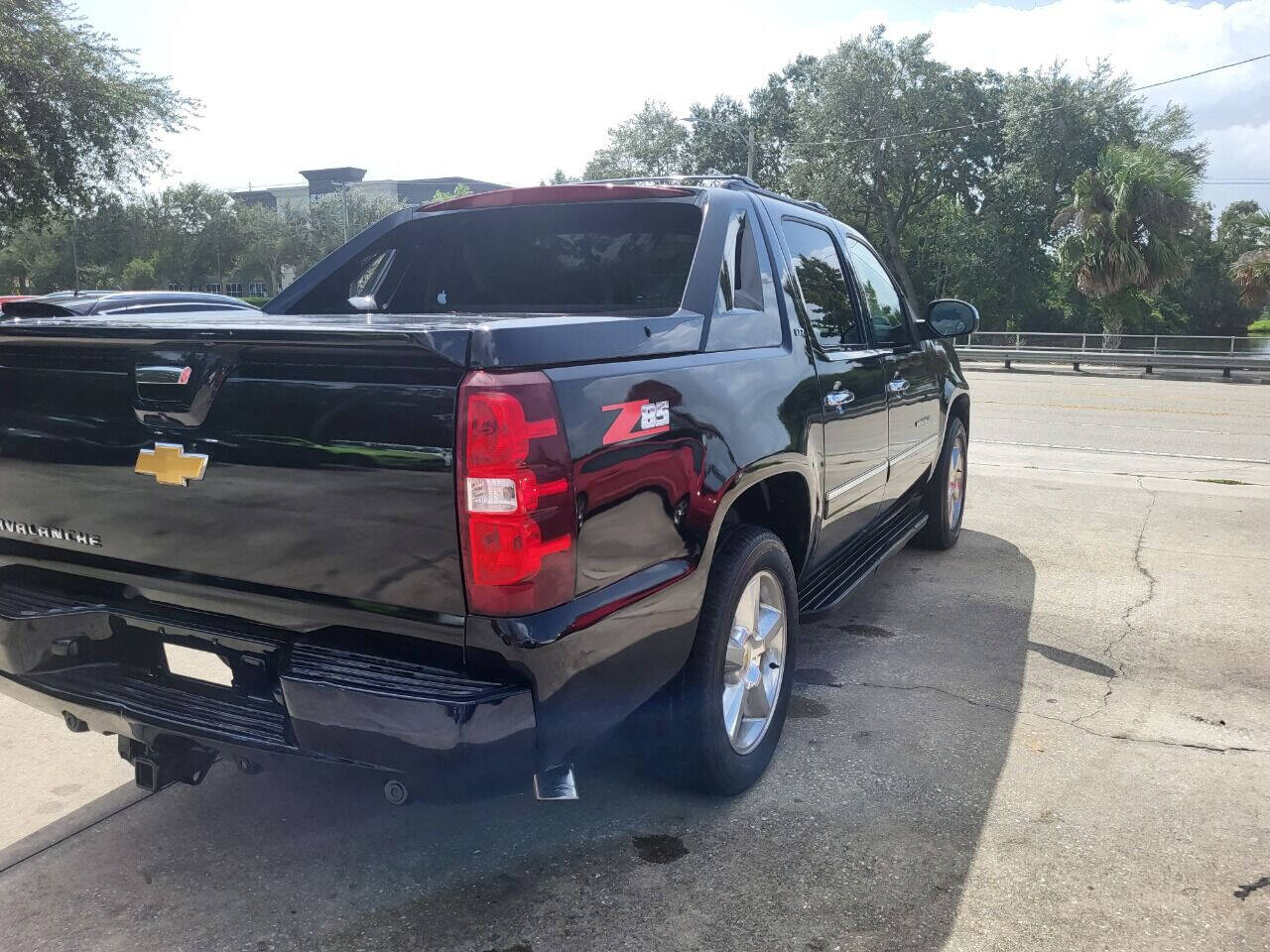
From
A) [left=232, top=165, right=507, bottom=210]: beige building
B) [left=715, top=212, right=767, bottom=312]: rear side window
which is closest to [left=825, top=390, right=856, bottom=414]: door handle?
[left=715, top=212, right=767, bottom=312]: rear side window

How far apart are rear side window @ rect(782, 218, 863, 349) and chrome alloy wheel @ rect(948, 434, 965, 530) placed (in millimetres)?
2013

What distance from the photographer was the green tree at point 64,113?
19891 millimetres

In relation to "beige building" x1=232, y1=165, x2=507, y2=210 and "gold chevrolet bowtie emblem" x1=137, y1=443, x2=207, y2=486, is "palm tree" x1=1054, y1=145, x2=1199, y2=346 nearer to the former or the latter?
"gold chevrolet bowtie emblem" x1=137, y1=443, x2=207, y2=486

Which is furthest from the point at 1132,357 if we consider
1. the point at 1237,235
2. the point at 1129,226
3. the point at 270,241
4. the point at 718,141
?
the point at 270,241

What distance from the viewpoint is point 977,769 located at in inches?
133

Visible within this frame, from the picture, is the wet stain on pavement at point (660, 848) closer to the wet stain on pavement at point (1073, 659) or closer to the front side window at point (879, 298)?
the wet stain on pavement at point (1073, 659)

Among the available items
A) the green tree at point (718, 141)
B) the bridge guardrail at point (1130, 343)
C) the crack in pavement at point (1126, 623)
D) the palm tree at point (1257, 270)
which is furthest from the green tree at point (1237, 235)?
the crack in pavement at point (1126, 623)

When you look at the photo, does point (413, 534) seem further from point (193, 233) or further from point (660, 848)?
point (193, 233)

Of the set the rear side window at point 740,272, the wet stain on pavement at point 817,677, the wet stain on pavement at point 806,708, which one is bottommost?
the wet stain on pavement at point 817,677

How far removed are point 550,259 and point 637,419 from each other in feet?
4.90

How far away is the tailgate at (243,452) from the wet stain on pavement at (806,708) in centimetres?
201

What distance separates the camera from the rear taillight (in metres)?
2.11

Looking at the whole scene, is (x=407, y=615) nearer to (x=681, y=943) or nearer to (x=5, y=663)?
(x=681, y=943)

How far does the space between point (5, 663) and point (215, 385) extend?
1054 mm
